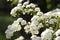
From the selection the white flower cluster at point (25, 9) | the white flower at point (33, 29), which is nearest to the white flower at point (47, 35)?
the white flower at point (33, 29)

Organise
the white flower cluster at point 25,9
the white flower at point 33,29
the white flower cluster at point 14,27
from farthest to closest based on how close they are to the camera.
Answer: the white flower cluster at point 25,9 → the white flower cluster at point 14,27 → the white flower at point 33,29

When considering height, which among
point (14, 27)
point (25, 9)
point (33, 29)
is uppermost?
point (25, 9)

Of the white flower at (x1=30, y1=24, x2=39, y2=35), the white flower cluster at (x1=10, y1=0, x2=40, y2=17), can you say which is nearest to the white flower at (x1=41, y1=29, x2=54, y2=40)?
the white flower at (x1=30, y1=24, x2=39, y2=35)

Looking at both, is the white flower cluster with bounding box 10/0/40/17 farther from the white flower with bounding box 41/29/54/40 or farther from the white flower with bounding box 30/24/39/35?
the white flower with bounding box 41/29/54/40

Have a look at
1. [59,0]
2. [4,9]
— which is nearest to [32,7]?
[59,0]

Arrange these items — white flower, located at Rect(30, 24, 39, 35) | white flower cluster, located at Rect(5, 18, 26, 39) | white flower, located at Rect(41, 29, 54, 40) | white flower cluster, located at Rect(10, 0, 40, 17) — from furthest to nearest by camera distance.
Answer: white flower cluster, located at Rect(10, 0, 40, 17)
white flower cluster, located at Rect(5, 18, 26, 39)
white flower, located at Rect(30, 24, 39, 35)
white flower, located at Rect(41, 29, 54, 40)

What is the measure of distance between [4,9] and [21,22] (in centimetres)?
884

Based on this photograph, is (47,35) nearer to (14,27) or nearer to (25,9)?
(14,27)

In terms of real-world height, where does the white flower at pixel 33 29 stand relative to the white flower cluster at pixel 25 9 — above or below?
below

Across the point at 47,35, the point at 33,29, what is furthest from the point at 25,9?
the point at 47,35

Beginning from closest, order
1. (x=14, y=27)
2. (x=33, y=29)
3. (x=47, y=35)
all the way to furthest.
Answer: (x=47, y=35) < (x=33, y=29) < (x=14, y=27)

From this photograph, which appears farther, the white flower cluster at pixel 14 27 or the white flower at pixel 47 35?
the white flower cluster at pixel 14 27

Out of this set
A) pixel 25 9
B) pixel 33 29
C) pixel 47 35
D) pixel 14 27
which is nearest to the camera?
pixel 47 35

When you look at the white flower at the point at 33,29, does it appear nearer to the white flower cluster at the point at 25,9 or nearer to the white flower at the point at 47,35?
the white flower at the point at 47,35
